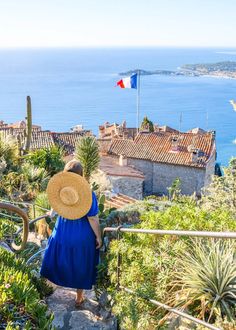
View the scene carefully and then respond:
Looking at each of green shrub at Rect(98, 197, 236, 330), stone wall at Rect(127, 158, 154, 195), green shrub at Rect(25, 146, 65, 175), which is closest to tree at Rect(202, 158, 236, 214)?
green shrub at Rect(98, 197, 236, 330)

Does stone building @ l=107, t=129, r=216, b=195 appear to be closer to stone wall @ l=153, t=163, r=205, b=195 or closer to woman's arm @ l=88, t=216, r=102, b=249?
stone wall @ l=153, t=163, r=205, b=195

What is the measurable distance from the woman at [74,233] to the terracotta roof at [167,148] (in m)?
28.5

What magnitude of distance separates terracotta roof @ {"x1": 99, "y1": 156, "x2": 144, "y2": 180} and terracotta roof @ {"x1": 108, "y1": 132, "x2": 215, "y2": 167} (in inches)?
107

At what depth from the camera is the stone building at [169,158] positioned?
33375mm

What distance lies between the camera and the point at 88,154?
13.2 metres

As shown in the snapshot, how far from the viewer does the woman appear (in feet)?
14.5

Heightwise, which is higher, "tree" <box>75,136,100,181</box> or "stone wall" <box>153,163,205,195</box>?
"tree" <box>75,136,100,181</box>

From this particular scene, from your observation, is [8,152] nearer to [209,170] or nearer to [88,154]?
[88,154]

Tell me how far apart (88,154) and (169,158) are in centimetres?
2107

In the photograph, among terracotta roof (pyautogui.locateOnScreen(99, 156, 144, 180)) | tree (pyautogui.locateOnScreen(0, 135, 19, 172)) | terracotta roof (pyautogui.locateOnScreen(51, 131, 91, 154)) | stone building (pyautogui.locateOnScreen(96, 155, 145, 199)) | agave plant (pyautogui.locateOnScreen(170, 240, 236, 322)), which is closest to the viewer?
agave plant (pyautogui.locateOnScreen(170, 240, 236, 322))

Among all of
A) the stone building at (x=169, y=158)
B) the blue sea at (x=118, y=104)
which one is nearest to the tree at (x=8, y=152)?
the stone building at (x=169, y=158)

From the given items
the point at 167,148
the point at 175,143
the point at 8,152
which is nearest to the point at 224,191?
the point at 8,152

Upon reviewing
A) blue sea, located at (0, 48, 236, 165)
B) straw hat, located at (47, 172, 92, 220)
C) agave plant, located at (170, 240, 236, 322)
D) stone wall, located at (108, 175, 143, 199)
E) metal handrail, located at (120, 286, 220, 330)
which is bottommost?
blue sea, located at (0, 48, 236, 165)

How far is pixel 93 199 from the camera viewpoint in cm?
450
